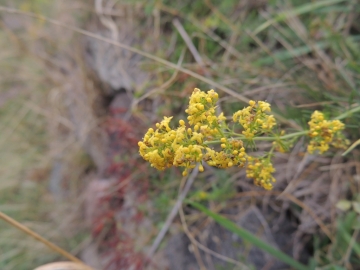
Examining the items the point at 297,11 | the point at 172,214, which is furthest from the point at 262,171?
the point at 297,11

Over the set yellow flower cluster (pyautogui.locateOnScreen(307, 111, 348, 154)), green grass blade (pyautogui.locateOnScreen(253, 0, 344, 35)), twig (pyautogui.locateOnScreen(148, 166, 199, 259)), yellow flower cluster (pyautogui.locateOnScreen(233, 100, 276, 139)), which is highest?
green grass blade (pyautogui.locateOnScreen(253, 0, 344, 35))

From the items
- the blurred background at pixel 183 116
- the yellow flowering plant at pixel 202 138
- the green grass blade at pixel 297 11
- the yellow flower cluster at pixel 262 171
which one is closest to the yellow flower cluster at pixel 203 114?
the yellow flowering plant at pixel 202 138

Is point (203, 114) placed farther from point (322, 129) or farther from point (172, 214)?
point (172, 214)

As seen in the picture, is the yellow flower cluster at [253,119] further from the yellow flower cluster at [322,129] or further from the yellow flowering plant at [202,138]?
the yellow flower cluster at [322,129]

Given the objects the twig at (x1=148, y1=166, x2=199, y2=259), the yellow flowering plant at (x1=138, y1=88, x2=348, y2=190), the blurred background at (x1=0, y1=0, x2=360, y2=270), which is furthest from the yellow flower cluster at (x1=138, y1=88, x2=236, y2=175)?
the twig at (x1=148, y1=166, x2=199, y2=259)

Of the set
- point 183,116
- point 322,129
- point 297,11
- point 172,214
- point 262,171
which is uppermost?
point 297,11

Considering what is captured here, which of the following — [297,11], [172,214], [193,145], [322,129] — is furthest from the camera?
[297,11]

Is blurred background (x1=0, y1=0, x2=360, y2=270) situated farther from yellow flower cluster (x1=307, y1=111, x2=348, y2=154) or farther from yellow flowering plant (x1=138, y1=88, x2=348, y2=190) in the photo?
yellow flowering plant (x1=138, y1=88, x2=348, y2=190)

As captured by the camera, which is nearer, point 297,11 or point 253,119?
point 253,119

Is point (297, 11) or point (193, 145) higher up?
point (297, 11)

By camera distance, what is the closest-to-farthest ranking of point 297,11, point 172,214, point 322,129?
point 322,129
point 172,214
point 297,11
